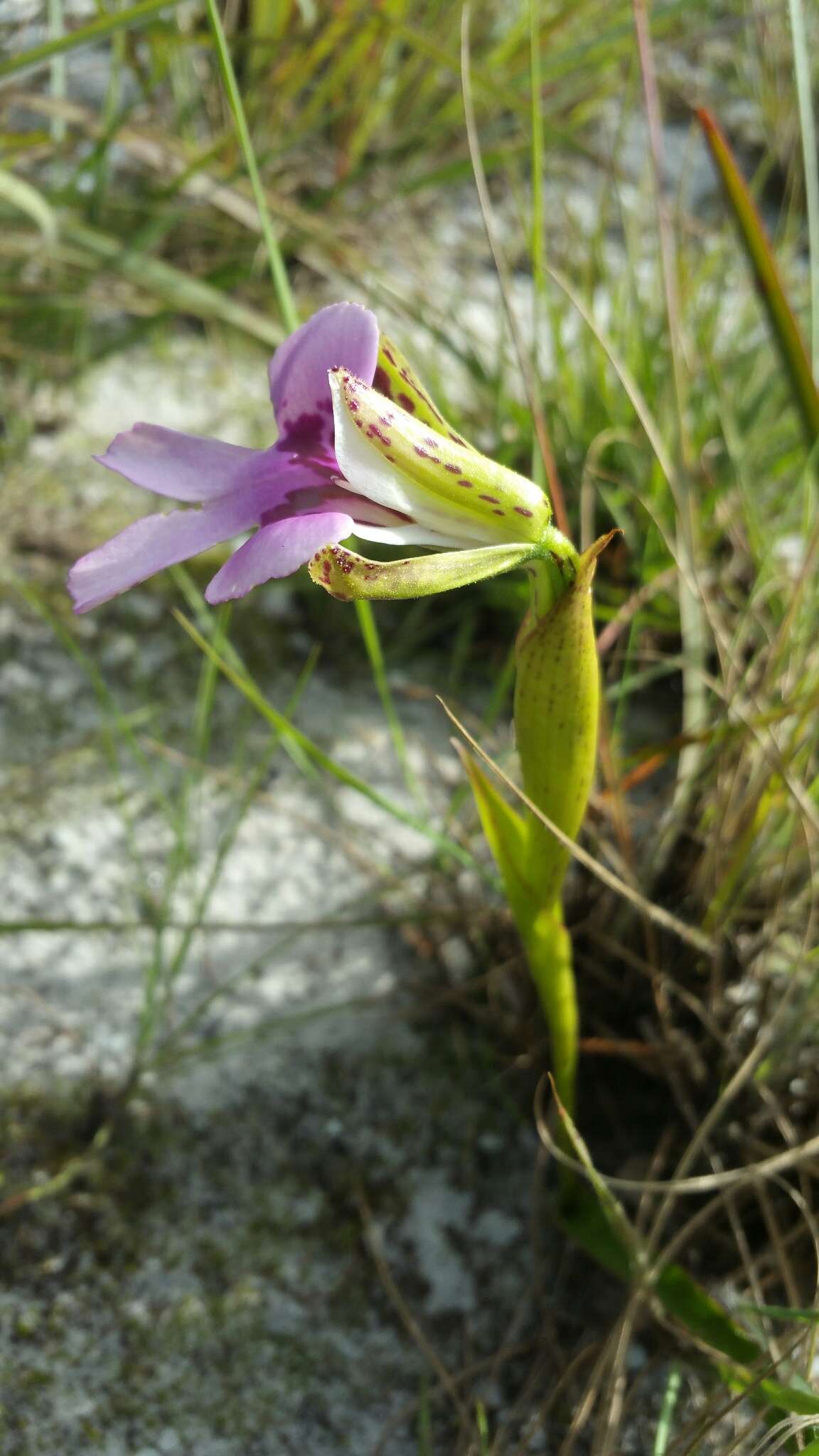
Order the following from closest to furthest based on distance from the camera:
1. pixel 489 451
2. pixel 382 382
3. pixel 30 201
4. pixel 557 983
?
pixel 382 382
pixel 557 983
pixel 30 201
pixel 489 451

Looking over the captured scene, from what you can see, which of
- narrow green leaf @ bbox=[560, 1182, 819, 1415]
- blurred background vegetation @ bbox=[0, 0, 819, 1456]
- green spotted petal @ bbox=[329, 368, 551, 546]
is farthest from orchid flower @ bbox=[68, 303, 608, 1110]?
narrow green leaf @ bbox=[560, 1182, 819, 1415]

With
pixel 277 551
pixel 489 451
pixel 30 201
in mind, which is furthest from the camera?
pixel 489 451

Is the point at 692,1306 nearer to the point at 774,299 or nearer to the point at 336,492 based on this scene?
the point at 336,492

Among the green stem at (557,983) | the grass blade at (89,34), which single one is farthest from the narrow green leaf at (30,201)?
the green stem at (557,983)

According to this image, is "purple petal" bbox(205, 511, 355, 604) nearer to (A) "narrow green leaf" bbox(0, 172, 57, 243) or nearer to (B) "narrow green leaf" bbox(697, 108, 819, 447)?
(B) "narrow green leaf" bbox(697, 108, 819, 447)

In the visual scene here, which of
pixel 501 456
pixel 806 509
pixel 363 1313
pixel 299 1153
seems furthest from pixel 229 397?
pixel 363 1313

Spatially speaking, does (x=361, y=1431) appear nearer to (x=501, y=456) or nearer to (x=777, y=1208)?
(x=777, y=1208)

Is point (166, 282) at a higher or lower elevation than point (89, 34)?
lower

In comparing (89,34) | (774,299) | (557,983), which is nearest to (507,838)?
(557,983)
